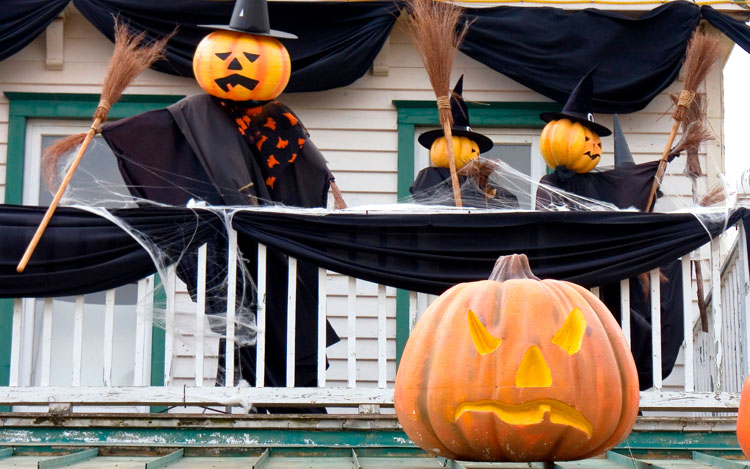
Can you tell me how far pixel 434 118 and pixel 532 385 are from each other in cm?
552

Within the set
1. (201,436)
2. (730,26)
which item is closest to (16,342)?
(201,436)

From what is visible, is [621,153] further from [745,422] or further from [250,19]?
[745,422]

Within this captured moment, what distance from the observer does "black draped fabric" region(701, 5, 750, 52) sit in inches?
335

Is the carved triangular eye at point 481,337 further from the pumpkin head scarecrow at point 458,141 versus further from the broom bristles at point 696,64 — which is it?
the pumpkin head scarecrow at point 458,141

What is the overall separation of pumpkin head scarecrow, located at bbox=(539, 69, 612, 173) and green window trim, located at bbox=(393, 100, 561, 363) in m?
1.27

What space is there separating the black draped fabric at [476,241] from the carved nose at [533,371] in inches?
74.0

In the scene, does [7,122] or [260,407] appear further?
[7,122]

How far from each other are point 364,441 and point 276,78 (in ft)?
7.52

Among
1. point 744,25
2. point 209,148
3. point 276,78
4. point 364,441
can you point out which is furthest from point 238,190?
point 744,25

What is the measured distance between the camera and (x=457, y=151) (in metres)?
7.82

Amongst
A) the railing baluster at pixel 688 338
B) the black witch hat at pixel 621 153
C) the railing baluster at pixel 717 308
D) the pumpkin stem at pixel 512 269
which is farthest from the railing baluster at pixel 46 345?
the black witch hat at pixel 621 153

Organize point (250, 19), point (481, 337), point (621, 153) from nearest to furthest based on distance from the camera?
point (481, 337) < point (250, 19) < point (621, 153)

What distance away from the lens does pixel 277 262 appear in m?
6.06

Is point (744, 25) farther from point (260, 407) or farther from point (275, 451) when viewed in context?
point (275, 451)
